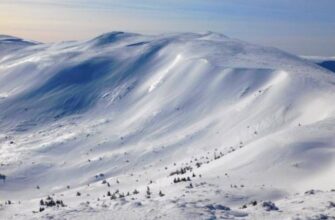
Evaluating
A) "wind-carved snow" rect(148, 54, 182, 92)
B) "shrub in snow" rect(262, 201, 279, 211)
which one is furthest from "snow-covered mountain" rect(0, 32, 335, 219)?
"wind-carved snow" rect(148, 54, 182, 92)

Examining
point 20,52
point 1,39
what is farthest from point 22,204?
point 1,39

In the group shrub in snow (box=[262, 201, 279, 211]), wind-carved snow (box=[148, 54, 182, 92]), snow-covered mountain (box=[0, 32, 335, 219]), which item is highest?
wind-carved snow (box=[148, 54, 182, 92])

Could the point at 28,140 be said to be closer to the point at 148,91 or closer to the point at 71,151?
the point at 71,151

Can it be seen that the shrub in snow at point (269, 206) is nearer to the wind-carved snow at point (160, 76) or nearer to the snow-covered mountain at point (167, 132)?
the snow-covered mountain at point (167, 132)

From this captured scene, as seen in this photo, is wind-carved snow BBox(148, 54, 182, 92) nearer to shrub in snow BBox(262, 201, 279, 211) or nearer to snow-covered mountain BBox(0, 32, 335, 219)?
snow-covered mountain BBox(0, 32, 335, 219)

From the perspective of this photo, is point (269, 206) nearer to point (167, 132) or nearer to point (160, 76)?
point (167, 132)

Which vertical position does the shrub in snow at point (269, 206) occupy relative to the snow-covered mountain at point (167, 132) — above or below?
below

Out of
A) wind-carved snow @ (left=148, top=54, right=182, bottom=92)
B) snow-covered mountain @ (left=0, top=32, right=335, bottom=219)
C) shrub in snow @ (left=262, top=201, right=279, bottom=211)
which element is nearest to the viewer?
shrub in snow @ (left=262, top=201, right=279, bottom=211)

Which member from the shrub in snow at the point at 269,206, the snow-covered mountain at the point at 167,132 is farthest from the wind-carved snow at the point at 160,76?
the shrub in snow at the point at 269,206
